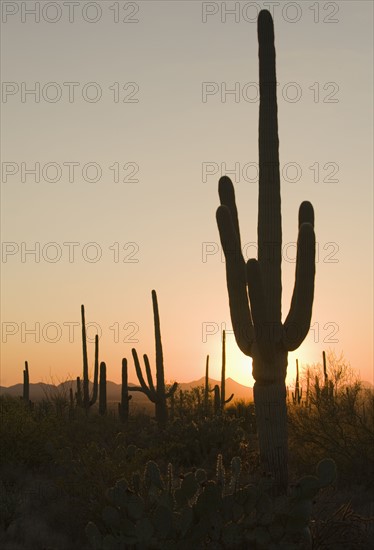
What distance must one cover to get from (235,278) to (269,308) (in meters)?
0.73

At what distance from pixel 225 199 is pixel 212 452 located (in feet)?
16.7

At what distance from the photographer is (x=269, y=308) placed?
1280cm

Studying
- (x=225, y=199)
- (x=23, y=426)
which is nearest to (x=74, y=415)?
(x=23, y=426)

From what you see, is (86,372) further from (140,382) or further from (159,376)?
(159,376)

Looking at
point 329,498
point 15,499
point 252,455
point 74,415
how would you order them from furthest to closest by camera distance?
1. point 74,415
2. point 252,455
3. point 329,498
4. point 15,499

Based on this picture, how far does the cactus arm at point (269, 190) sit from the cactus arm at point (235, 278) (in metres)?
0.38

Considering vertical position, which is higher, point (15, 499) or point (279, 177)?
point (279, 177)

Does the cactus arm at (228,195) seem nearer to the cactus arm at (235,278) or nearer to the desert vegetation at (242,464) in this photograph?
the desert vegetation at (242,464)

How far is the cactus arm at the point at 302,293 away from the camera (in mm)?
12344

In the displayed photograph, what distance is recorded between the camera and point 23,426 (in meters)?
15.8

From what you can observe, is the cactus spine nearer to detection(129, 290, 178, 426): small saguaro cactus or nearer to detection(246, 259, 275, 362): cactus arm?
detection(129, 290, 178, 426): small saguaro cactus

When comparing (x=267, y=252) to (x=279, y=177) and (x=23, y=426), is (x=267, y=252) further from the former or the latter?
(x=23, y=426)

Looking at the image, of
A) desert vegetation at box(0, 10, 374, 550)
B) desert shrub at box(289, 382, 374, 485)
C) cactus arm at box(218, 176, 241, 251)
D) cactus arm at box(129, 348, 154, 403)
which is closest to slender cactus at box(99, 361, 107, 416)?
cactus arm at box(129, 348, 154, 403)

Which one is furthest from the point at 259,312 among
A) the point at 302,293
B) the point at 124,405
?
the point at 124,405
